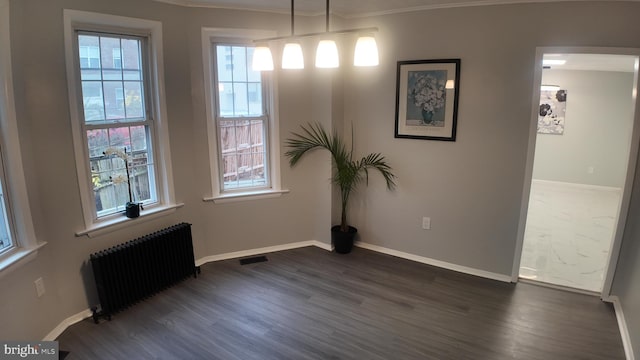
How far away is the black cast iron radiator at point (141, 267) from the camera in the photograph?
2.92 metres

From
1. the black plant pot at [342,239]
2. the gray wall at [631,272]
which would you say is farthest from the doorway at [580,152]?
the black plant pot at [342,239]

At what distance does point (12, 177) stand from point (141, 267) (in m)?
1.16

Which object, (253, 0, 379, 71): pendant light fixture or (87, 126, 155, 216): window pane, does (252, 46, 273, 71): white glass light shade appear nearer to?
(253, 0, 379, 71): pendant light fixture

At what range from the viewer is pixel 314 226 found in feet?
14.1

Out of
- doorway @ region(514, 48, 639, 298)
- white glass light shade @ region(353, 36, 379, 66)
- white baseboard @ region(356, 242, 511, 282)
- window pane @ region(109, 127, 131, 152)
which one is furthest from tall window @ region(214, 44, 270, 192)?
doorway @ region(514, 48, 639, 298)

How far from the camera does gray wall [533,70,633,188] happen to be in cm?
659

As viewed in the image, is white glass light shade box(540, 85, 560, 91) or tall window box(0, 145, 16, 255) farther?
white glass light shade box(540, 85, 560, 91)

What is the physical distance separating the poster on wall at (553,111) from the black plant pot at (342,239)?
4989mm

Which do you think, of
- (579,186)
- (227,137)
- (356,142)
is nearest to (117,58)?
(227,137)

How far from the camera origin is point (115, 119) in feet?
10.2

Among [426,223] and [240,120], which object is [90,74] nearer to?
[240,120]

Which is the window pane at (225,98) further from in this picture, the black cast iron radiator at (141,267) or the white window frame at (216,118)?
the black cast iron radiator at (141,267)

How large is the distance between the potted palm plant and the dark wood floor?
449 mm

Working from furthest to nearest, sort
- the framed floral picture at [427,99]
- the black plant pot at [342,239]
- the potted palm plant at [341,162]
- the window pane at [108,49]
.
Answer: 1. the black plant pot at [342,239]
2. the potted palm plant at [341,162]
3. the framed floral picture at [427,99]
4. the window pane at [108,49]
